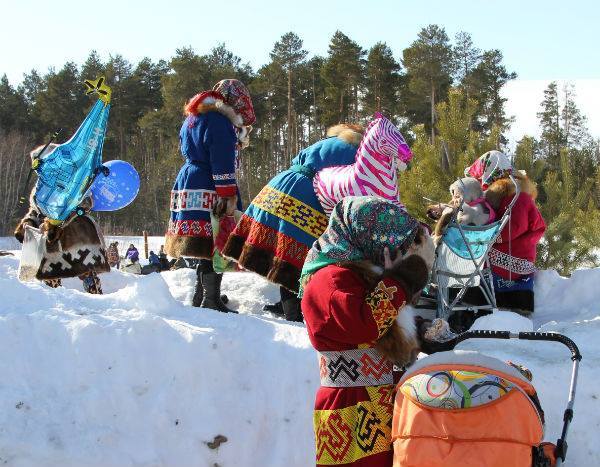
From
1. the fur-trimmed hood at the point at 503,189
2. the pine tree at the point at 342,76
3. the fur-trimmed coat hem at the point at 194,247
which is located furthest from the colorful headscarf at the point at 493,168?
the pine tree at the point at 342,76

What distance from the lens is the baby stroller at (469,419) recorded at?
81.3 inches

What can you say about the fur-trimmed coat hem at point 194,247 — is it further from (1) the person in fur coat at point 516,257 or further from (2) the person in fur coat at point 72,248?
(1) the person in fur coat at point 516,257

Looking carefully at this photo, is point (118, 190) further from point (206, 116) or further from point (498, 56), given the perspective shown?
point (498, 56)

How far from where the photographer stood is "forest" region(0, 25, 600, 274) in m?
10.2

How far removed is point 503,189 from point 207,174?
2379mm

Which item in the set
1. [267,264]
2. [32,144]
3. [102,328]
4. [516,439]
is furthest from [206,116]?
[32,144]

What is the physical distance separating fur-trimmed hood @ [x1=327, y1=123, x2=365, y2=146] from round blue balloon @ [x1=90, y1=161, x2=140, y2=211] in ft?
6.42

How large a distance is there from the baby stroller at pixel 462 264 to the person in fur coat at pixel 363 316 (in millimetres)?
2905

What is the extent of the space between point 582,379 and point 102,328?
244cm

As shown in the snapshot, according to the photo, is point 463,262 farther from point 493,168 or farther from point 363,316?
point 363,316

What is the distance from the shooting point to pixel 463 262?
563cm


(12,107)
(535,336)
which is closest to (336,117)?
(12,107)

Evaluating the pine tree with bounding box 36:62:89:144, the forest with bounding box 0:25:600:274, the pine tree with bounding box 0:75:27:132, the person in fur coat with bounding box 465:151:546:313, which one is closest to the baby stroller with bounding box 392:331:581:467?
the person in fur coat with bounding box 465:151:546:313

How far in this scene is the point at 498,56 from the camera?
85.8 ft
